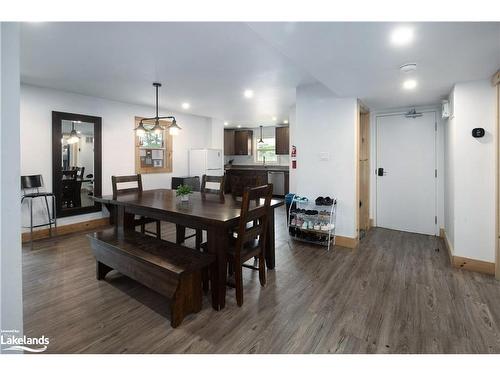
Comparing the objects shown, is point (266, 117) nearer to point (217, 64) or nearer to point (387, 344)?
point (217, 64)

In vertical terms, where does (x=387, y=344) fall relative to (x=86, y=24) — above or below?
below

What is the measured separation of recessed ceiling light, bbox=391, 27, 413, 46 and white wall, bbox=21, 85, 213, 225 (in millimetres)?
4852

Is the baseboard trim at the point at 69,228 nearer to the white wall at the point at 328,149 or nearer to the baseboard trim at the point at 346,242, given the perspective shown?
the white wall at the point at 328,149

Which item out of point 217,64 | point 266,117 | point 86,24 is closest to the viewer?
point 86,24

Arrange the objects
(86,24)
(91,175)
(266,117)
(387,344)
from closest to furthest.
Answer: (387,344) → (86,24) → (91,175) → (266,117)

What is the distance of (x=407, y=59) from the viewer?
89.6 inches

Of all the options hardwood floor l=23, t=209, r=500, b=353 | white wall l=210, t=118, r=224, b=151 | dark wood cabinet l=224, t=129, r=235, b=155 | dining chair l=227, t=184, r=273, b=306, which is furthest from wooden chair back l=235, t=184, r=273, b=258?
dark wood cabinet l=224, t=129, r=235, b=155

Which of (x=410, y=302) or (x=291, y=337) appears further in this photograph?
(x=410, y=302)

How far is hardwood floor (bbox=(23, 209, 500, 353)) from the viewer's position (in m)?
1.75

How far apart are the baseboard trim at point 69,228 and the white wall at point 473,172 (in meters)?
5.64

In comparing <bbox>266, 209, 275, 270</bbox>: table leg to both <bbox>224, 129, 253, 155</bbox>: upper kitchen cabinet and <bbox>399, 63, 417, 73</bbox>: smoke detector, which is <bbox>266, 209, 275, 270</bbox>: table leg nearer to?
<bbox>399, 63, 417, 73</bbox>: smoke detector

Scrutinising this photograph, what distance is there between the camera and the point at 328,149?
3.83 meters

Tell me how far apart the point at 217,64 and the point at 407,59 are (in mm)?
1941
